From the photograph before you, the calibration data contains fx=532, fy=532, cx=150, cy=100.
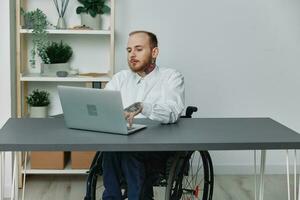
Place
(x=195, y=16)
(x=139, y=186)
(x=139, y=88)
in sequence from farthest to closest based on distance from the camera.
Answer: (x=195, y=16), (x=139, y=88), (x=139, y=186)

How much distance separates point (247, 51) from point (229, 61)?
17cm

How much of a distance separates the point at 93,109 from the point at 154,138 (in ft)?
0.99

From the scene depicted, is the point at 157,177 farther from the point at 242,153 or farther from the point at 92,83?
the point at 242,153

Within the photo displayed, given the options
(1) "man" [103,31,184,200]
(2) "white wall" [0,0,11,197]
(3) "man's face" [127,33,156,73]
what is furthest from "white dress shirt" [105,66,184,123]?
(2) "white wall" [0,0,11,197]

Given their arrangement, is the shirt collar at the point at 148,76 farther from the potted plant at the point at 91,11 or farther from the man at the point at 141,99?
the potted plant at the point at 91,11

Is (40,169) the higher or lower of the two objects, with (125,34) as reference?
lower

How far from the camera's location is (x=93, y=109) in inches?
92.6

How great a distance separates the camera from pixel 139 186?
265cm

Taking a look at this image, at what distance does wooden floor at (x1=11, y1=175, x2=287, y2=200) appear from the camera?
378 cm

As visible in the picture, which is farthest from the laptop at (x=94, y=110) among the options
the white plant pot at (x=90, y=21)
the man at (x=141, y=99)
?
the white plant pot at (x=90, y=21)

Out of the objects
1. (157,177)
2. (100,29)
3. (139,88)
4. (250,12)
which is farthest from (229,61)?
(157,177)

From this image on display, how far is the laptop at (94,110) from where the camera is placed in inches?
89.9

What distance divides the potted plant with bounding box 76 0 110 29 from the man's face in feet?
3.74

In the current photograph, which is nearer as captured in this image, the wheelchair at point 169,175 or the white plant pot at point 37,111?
the wheelchair at point 169,175
